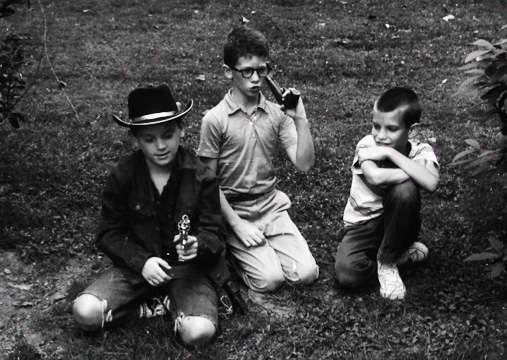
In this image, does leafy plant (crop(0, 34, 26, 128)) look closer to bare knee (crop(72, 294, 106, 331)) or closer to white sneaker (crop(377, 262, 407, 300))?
bare knee (crop(72, 294, 106, 331))

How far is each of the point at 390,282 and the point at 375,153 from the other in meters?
0.77

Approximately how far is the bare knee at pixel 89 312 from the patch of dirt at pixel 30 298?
22 cm

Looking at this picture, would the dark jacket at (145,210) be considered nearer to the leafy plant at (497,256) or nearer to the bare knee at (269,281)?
the bare knee at (269,281)

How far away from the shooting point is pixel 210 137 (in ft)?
14.1

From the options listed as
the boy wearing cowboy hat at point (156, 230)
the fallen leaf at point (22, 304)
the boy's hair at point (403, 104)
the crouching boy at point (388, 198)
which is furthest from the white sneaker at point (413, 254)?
the fallen leaf at point (22, 304)

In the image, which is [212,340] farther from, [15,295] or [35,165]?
[35,165]

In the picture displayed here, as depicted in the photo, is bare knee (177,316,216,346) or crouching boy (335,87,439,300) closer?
bare knee (177,316,216,346)

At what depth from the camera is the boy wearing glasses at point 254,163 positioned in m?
4.15

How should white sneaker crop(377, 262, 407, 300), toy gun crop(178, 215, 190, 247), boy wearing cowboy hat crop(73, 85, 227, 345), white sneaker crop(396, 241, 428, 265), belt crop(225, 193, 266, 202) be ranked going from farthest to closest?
belt crop(225, 193, 266, 202)
white sneaker crop(396, 241, 428, 265)
white sneaker crop(377, 262, 407, 300)
boy wearing cowboy hat crop(73, 85, 227, 345)
toy gun crop(178, 215, 190, 247)

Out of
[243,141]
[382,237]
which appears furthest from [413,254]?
[243,141]

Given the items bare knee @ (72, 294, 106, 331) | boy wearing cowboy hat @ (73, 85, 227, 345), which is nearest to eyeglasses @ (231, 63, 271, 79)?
boy wearing cowboy hat @ (73, 85, 227, 345)

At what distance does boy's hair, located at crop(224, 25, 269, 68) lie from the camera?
161 inches

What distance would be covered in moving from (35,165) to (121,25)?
5861 mm

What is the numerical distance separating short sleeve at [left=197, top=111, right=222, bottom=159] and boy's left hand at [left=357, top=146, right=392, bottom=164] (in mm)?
915
